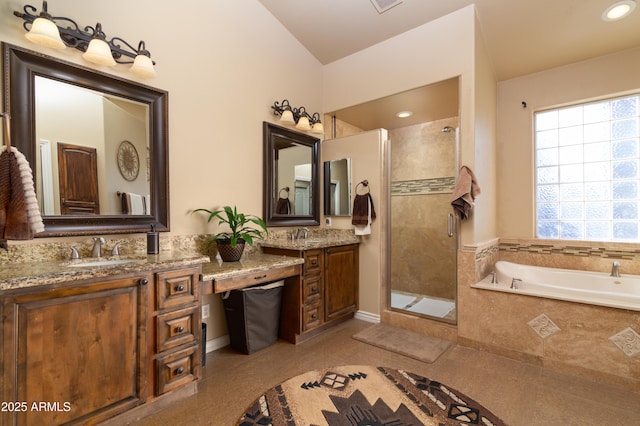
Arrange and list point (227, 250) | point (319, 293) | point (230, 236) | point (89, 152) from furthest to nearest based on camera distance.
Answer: point (319, 293), point (230, 236), point (227, 250), point (89, 152)

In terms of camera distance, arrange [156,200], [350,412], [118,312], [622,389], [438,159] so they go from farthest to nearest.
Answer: [438,159]
[156,200]
[622,389]
[350,412]
[118,312]

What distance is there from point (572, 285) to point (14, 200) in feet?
14.3

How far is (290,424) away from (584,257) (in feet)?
10.9

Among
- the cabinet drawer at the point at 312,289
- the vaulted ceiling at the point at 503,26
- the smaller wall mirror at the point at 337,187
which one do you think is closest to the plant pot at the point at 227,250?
the cabinet drawer at the point at 312,289

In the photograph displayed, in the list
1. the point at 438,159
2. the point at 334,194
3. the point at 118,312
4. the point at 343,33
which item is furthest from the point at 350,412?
the point at 343,33

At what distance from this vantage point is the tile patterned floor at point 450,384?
5.54ft

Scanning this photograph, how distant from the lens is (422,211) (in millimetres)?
3570

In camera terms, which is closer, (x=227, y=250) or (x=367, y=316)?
(x=227, y=250)

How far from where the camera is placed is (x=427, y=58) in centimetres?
279

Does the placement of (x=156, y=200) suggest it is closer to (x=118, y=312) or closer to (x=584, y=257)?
(x=118, y=312)

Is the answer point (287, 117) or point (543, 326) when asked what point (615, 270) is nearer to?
point (543, 326)

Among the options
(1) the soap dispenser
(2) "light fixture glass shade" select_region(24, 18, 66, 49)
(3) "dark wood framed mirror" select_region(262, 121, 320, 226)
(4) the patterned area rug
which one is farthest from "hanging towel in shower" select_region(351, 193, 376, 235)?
(2) "light fixture glass shade" select_region(24, 18, 66, 49)

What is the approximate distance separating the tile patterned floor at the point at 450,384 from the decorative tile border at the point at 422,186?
1.69 m

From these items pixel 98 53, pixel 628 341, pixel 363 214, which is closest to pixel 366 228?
pixel 363 214
